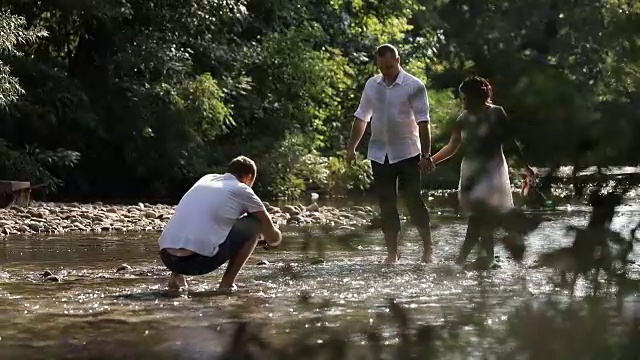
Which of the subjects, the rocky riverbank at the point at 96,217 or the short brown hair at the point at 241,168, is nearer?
the short brown hair at the point at 241,168

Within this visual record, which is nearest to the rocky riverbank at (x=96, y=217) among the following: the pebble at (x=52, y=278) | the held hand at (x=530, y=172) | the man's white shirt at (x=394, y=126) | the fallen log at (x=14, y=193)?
the fallen log at (x=14, y=193)

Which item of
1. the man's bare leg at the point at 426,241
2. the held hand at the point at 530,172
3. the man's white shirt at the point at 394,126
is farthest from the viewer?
the man's white shirt at the point at 394,126

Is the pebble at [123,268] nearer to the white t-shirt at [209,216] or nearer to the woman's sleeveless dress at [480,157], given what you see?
the white t-shirt at [209,216]

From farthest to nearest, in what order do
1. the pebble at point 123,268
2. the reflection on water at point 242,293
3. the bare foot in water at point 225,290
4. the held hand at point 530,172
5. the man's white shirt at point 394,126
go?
the man's white shirt at point 394,126 < the pebble at point 123,268 < the bare foot in water at point 225,290 < the reflection on water at point 242,293 < the held hand at point 530,172

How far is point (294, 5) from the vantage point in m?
26.2

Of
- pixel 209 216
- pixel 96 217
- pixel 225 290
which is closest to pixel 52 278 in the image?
pixel 225 290

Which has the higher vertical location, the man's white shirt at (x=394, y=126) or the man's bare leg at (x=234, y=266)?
the man's white shirt at (x=394, y=126)

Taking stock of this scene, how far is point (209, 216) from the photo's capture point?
8.50 m

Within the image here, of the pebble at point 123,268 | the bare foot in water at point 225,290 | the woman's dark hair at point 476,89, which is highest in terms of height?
the woman's dark hair at point 476,89

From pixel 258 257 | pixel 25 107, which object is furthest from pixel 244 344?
pixel 25 107

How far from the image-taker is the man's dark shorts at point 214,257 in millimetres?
8539

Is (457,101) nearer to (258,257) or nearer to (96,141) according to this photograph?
(258,257)

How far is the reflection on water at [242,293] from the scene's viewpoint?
12.4 ft

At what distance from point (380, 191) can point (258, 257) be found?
7506 mm
